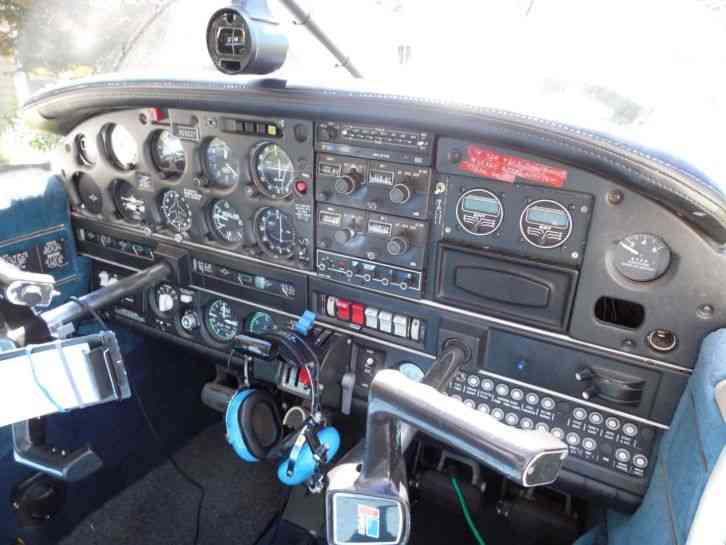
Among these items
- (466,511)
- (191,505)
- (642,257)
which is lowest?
(191,505)

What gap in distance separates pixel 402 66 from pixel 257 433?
1436 mm

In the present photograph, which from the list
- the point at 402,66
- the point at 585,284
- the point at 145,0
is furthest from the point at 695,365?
the point at 145,0

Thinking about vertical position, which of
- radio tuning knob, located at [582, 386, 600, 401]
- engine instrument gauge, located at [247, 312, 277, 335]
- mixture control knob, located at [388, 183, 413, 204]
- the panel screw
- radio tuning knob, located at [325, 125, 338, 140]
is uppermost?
radio tuning knob, located at [325, 125, 338, 140]

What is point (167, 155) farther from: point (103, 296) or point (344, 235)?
point (344, 235)

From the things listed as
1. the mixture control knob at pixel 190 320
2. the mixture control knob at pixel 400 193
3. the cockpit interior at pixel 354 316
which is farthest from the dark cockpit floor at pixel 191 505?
the mixture control knob at pixel 400 193

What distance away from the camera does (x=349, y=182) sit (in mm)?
1759

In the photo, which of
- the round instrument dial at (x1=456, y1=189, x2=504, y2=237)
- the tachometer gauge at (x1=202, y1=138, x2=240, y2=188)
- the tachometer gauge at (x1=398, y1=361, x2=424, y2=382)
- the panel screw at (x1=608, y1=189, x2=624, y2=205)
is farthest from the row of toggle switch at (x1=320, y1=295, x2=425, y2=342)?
the panel screw at (x1=608, y1=189, x2=624, y2=205)

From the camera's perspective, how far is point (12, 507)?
2080 millimetres

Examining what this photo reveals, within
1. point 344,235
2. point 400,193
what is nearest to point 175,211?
point 344,235

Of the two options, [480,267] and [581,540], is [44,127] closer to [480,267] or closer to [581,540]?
[480,267]

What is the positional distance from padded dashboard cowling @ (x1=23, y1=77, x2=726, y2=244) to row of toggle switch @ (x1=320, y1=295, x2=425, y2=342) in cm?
65

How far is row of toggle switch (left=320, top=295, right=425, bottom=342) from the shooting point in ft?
6.15

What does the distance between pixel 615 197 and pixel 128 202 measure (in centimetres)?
201

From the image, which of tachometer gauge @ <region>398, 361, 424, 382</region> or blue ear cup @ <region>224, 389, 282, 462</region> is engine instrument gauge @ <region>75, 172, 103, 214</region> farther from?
tachometer gauge @ <region>398, 361, 424, 382</region>
